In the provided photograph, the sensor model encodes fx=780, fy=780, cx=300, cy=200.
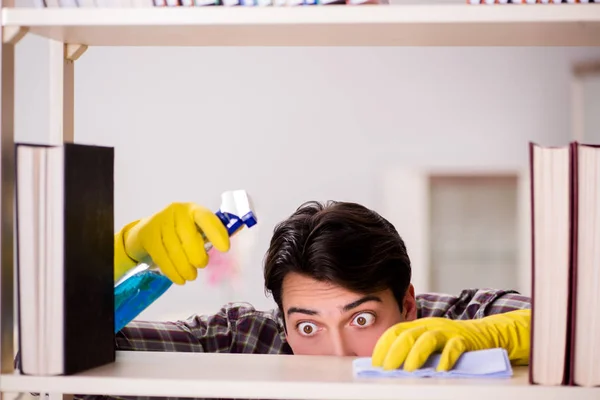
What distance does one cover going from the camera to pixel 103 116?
4820 millimetres

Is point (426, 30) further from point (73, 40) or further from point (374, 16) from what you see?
point (73, 40)

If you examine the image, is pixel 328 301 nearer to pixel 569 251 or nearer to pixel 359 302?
pixel 359 302

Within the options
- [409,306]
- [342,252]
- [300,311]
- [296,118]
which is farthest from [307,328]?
[296,118]

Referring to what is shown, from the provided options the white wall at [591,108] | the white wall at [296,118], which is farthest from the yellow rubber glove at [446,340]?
the white wall at [591,108]

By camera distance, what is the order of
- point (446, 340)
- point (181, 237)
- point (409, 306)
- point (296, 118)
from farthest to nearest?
point (296, 118), point (409, 306), point (181, 237), point (446, 340)

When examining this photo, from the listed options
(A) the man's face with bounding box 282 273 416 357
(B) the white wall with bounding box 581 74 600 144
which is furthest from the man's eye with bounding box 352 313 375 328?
(B) the white wall with bounding box 581 74 600 144

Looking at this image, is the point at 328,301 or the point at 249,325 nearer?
the point at 328,301

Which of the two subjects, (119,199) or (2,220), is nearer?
(2,220)

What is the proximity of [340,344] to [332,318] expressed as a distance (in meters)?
0.05

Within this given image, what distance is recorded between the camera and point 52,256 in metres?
0.85

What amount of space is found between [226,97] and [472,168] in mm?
1611

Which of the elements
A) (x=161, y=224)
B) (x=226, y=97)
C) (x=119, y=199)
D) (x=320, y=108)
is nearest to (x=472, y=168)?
(x=320, y=108)

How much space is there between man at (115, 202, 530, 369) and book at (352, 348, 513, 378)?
10 mm

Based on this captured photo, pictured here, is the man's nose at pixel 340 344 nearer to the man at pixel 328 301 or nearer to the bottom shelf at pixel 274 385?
the man at pixel 328 301
